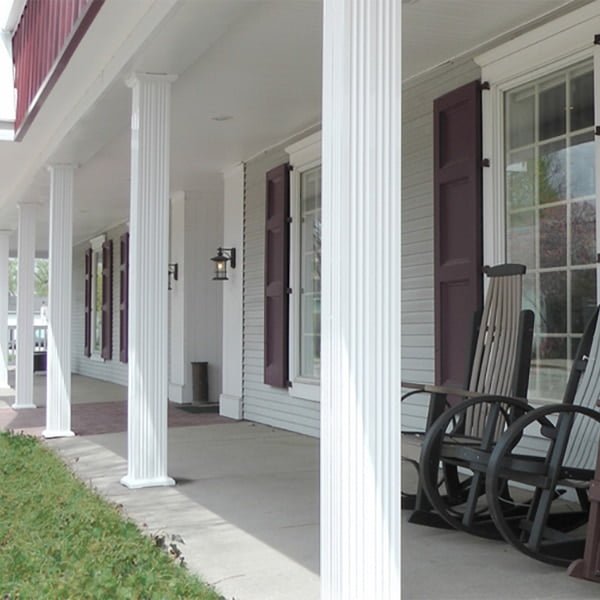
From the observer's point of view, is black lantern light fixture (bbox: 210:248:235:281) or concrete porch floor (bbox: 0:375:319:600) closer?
concrete porch floor (bbox: 0:375:319:600)

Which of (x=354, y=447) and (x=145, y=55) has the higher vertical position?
(x=145, y=55)

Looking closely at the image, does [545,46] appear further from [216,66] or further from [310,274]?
[310,274]

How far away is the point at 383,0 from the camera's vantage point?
250cm

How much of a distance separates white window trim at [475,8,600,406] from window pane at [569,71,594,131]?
101 mm

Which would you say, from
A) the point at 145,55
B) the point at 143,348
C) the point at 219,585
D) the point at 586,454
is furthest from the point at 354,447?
the point at 145,55

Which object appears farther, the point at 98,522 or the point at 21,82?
the point at 21,82

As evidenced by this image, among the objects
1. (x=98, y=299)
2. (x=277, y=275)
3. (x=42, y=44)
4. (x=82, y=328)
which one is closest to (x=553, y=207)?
(x=277, y=275)

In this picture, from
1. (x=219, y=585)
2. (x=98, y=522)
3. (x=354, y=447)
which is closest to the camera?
(x=354, y=447)

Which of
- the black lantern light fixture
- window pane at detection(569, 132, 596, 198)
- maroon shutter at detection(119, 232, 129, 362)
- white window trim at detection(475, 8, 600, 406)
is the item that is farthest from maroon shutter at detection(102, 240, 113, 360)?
window pane at detection(569, 132, 596, 198)

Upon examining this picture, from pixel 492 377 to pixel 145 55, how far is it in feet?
8.24

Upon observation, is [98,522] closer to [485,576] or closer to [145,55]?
[485,576]

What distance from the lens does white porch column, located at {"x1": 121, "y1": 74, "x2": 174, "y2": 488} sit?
4746mm

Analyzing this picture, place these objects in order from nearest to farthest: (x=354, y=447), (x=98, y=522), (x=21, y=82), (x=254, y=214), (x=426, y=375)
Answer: (x=354, y=447) < (x=98, y=522) < (x=426, y=375) < (x=21, y=82) < (x=254, y=214)

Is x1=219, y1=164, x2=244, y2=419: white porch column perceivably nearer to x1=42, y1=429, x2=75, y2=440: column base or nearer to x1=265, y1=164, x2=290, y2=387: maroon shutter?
x1=265, y1=164, x2=290, y2=387: maroon shutter
